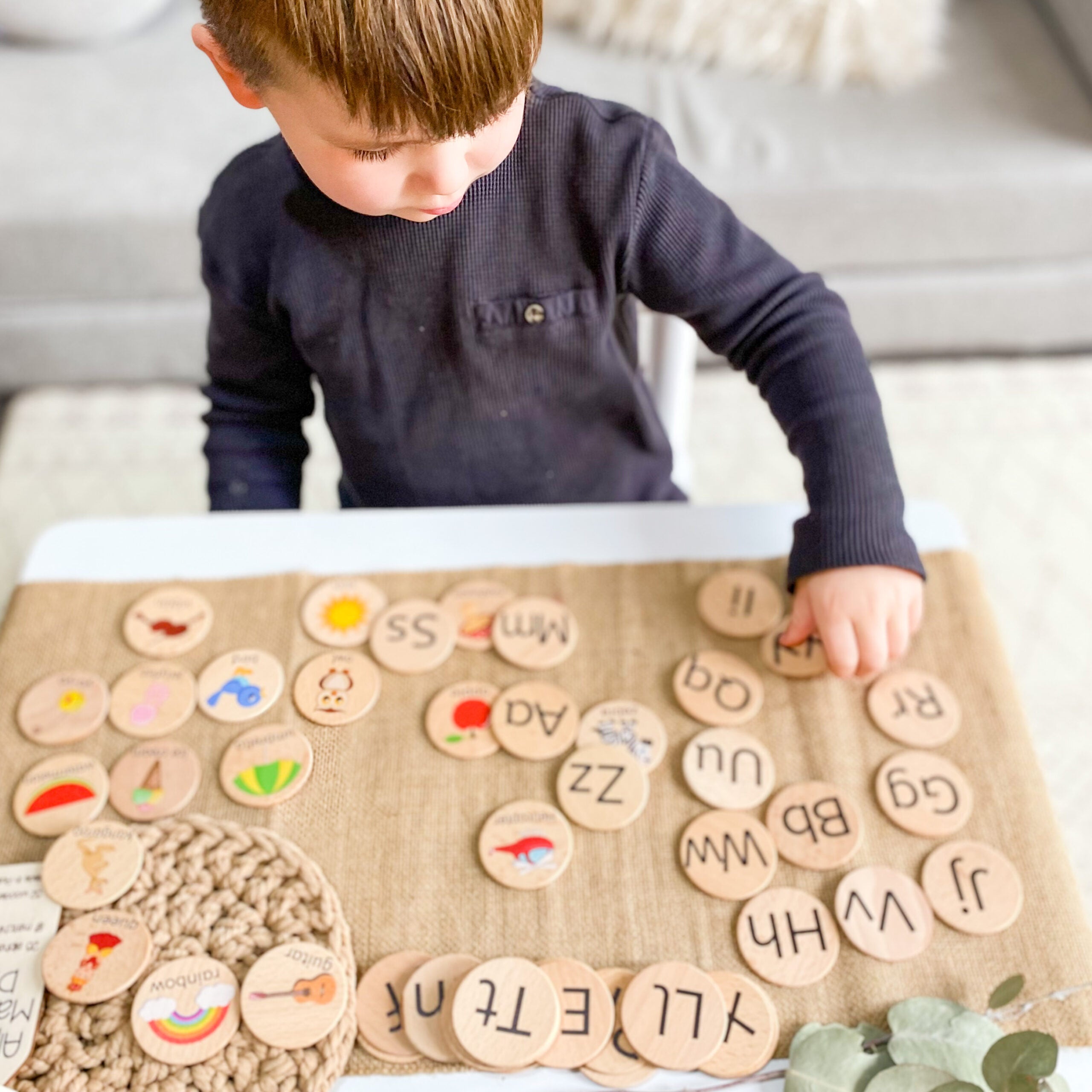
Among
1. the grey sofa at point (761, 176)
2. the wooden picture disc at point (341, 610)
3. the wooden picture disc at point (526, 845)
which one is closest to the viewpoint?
the wooden picture disc at point (526, 845)

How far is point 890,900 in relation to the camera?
0.54 metres

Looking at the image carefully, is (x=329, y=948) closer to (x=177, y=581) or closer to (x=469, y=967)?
(x=469, y=967)

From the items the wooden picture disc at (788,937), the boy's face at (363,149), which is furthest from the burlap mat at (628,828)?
the boy's face at (363,149)

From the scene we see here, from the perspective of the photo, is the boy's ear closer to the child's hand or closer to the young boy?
the young boy

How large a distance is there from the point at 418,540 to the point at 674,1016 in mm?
341

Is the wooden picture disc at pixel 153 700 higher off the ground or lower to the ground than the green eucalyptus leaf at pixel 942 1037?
lower

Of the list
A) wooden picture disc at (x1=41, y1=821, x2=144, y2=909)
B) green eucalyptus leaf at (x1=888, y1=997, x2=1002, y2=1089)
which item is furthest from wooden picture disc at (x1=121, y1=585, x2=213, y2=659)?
green eucalyptus leaf at (x1=888, y1=997, x2=1002, y2=1089)

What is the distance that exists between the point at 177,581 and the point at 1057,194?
1.29 meters

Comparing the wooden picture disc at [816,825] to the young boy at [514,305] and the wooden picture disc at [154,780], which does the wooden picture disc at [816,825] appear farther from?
the wooden picture disc at [154,780]

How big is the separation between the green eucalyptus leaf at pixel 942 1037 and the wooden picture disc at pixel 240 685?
383 millimetres

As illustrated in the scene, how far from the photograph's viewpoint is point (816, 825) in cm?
57

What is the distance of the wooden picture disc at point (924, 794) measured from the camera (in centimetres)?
57

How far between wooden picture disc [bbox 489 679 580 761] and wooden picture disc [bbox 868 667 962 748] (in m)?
0.18

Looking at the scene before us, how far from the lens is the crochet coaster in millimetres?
491
